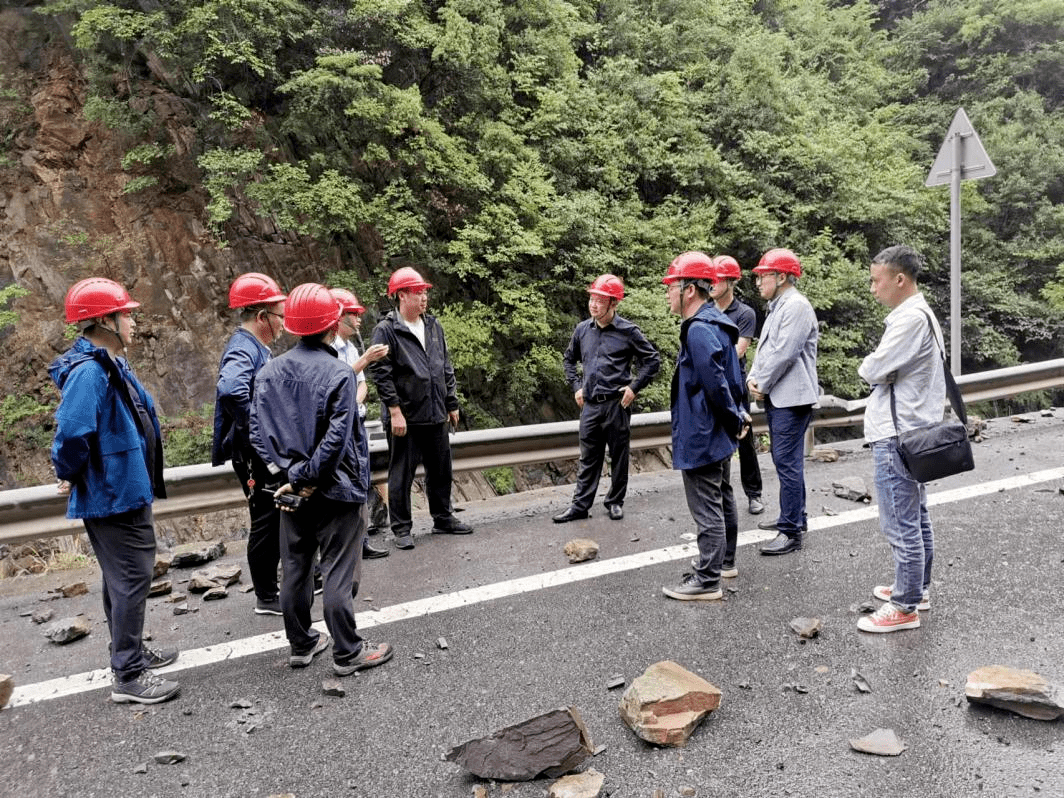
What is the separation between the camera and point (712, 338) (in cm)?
399

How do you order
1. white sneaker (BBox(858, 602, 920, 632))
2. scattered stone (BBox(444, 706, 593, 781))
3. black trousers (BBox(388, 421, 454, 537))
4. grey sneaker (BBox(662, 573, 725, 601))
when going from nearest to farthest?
scattered stone (BBox(444, 706, 593, 781)), white sneaker (BBox(858, 602, 920, 632)), grey sneaker (BBox(662, 573, 725, 601)), black trousers (BBox(388, 421, 454, 537))

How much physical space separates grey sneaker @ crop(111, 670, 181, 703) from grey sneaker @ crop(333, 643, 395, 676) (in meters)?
0.74

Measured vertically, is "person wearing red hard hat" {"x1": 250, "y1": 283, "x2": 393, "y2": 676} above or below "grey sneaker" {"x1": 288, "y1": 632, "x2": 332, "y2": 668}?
above

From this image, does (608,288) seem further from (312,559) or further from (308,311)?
(312,559)

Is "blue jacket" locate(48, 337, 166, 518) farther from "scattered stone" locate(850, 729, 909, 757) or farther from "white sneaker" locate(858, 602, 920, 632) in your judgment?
"white sneaker" locate(858, 602, 920, 632)

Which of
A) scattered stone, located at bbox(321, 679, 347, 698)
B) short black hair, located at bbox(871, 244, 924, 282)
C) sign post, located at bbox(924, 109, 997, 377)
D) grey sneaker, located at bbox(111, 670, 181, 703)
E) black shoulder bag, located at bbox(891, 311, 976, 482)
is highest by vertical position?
sign post, located at bbox(924, 109, 997, 377)

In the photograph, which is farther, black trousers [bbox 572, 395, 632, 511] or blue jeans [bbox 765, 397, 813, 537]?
black trousers [bbox 572, 395, 632, 511]

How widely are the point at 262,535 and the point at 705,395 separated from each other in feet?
9.26

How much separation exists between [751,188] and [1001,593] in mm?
10970

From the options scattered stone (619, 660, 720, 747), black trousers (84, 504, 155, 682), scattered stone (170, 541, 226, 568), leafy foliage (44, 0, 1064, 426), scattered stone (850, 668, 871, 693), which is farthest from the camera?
leafy foliage (44, 0, 1064, 426)

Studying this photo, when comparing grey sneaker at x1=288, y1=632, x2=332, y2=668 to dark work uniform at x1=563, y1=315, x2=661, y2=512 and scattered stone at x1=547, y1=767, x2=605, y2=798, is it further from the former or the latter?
dark work uniform at x1=563, y1=315, x2=661, y2=512

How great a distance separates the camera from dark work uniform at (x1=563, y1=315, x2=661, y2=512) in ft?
18.5

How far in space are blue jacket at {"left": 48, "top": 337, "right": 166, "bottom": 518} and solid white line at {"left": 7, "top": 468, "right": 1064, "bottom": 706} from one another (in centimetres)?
85

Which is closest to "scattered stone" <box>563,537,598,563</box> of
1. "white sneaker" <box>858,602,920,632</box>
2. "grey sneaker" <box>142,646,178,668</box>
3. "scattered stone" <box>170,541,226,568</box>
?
"white sneaker" <box>858,602,920,632</box>
